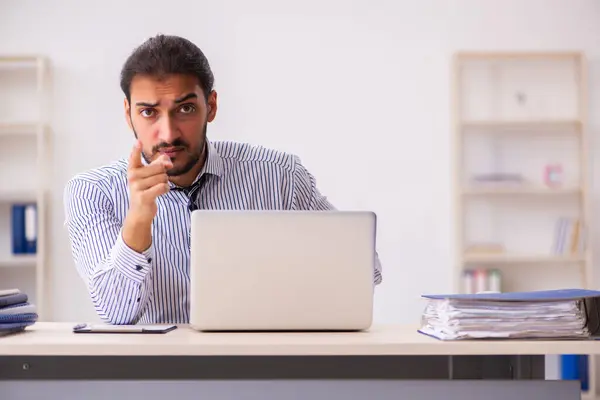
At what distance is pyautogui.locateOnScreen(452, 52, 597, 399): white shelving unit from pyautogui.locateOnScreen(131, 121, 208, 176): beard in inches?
112

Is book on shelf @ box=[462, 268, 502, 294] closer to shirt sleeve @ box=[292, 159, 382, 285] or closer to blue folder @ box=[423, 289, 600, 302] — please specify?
shirt sleeve @ box=[292, 159, 382, 285]

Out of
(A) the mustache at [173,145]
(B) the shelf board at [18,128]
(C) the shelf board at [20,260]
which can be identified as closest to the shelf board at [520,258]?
(C) the shelf board at [20,260]

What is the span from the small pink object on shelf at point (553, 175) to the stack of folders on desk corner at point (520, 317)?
3.47 metres

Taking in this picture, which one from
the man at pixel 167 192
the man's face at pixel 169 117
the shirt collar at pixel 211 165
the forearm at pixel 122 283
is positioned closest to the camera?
the forearm at pixel 122 283

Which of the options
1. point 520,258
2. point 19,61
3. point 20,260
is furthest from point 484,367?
point 19,61

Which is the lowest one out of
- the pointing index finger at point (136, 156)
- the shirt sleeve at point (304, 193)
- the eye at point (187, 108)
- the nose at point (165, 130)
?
the shirt sleeve at point (304, 193)

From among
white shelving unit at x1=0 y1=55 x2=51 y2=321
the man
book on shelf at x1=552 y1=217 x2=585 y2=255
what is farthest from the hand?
book on shelf at x1=552 y1=217 x2=585 y2=255

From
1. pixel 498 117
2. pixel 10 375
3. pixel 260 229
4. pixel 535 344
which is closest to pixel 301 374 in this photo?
pixel 260 229

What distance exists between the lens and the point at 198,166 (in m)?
2.29

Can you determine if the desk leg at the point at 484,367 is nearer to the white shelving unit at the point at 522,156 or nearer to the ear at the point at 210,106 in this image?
the ear at the point at 210,106

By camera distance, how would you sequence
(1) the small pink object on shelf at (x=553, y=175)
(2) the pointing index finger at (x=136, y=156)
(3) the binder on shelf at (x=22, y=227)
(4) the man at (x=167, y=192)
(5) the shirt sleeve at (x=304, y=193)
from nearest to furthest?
(2) the pointing index finger at (x=136, y=156) → (4) the man at (x=167, y=192) → (5) the shirt sleeve at (x=304, y=193) → (3) the binder on shelf at (x=22, y=227) → (1) the small pink object on shelf at (x=553, y=175)

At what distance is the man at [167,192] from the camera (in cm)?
198

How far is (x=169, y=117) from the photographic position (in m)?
2.09

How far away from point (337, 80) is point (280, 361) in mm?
3553
